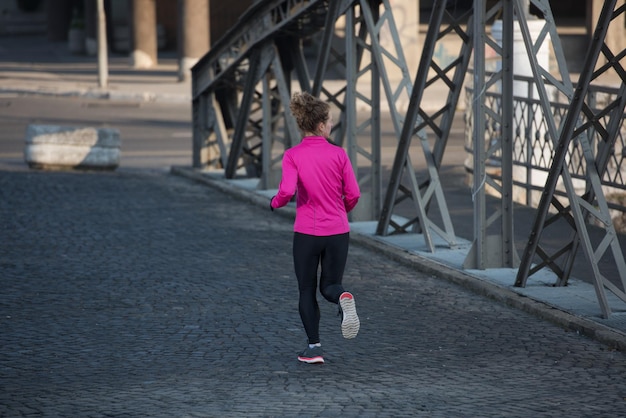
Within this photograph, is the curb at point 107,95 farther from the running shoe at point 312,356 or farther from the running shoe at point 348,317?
the running shoe at point 348,317

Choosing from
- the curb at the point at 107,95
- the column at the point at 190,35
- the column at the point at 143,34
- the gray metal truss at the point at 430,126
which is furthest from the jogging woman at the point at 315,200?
the column at the point at 143,34

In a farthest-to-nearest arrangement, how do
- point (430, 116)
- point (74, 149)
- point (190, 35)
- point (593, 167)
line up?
point (190, 35) < point (74, 149) < point (430, 116) < point (593, 167)

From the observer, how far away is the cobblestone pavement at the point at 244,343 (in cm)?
653

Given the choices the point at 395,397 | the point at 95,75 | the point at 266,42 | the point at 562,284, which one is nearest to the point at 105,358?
the point at 395,397

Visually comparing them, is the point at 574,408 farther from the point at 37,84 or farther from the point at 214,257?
the point at 37,84

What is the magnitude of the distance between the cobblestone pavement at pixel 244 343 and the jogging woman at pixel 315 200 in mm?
393

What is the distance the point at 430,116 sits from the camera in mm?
14594

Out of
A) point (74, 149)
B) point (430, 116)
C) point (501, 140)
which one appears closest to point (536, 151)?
point (430, 116)

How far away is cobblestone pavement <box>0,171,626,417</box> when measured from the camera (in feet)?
21.4

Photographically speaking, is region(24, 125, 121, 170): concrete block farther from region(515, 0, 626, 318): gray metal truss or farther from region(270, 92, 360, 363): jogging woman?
region(270, 92, 360, 363): jogging woman

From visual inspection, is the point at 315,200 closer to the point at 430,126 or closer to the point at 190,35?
the point at 430,126

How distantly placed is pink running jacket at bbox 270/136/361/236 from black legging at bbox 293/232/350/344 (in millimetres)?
56

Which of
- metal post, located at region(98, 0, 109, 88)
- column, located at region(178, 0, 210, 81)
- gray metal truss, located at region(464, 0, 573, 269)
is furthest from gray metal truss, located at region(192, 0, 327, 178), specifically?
column, located at region(178, 0, 210, 81)

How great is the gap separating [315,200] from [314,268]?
42 centimetres
